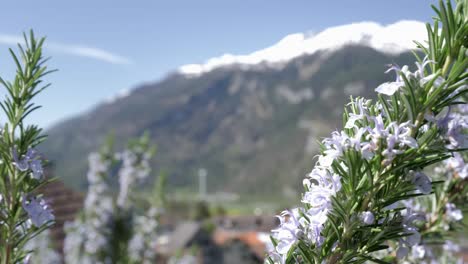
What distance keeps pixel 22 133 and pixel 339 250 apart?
95 cm

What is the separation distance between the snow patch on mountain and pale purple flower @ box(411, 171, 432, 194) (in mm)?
384

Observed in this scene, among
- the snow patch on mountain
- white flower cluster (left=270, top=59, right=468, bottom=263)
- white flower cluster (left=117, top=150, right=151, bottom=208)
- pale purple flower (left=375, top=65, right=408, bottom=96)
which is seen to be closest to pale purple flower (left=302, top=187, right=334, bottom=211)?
white flower cluster (left=270, top=59, right=468, bottom=263)

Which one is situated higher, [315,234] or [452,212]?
[315,234]

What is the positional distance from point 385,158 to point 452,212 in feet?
3.40

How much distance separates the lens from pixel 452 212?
182 centimetres

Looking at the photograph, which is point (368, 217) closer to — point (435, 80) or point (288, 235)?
point (288, 235)

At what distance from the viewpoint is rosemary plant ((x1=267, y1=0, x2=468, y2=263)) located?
100cm

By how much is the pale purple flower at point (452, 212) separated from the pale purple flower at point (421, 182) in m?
0.92

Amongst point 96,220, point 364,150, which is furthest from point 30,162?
point 96,220

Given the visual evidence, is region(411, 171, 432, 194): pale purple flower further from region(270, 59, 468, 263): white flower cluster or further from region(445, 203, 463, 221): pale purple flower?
region(445, 203, 463, 221): pale purple flower

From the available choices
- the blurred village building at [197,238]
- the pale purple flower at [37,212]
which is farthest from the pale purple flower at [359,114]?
the pale purple flower at [37,212]

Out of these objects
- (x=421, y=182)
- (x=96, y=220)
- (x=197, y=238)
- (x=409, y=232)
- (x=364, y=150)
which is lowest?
(x=197, y=238)

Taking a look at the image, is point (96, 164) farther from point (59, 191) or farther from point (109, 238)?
point (59, 191)

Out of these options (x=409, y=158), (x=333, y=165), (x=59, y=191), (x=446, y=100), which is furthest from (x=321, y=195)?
(x=59, y=191)
